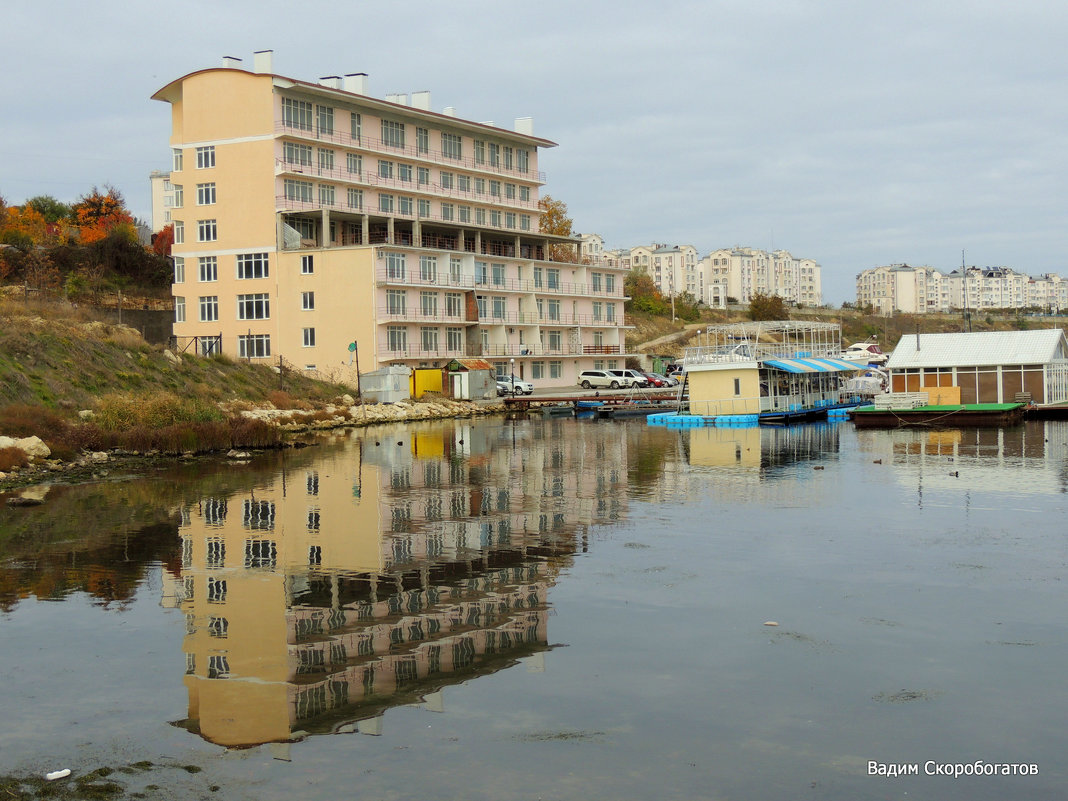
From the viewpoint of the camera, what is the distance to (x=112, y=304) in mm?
78312

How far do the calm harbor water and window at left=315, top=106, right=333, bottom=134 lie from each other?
172 ft

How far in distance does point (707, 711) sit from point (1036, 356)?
155 feet

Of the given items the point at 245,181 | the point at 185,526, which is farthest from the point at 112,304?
the point at 185,526

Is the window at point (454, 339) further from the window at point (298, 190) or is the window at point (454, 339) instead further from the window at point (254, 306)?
the window at point (298, 190)

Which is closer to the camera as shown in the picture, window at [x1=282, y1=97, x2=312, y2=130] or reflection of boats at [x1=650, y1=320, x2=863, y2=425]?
reflection of boats at [x1=650, y1=320, x2=863, y2=425]

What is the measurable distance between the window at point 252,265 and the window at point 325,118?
1084cm

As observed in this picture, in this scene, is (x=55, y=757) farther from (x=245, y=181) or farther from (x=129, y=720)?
(x=245, y=181)

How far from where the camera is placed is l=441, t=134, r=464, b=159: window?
84.5 metres

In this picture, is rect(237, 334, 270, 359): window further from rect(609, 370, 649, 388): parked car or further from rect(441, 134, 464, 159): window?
rect(609, 370, 649, 388): parked car

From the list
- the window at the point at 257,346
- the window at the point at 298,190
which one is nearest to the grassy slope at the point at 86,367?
the window at the point at 257,346

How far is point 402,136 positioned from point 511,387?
2262 centimetres

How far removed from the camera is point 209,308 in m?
72.1

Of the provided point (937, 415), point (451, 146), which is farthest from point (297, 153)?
point (937, 415)

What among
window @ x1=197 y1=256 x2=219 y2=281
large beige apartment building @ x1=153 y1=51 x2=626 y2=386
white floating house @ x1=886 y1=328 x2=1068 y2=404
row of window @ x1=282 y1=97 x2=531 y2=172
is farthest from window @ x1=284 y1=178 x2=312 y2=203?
white floating house @ x1=886 y1=328 x2=1068 y2=404
